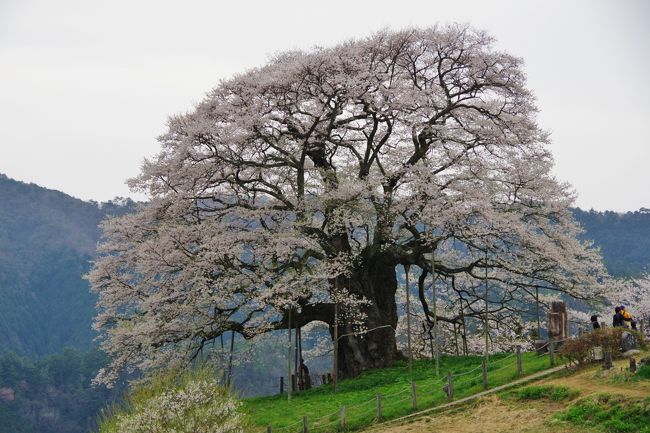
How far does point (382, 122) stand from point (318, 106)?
3.32m

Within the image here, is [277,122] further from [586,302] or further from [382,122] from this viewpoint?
[586,302]

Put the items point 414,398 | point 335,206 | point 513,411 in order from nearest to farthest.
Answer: point 513,411 → point 414,398 → point 335,206

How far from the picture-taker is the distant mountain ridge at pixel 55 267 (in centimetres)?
14888

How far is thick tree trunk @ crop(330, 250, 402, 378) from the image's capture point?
106 feet

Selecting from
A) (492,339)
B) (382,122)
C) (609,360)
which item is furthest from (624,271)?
(609,360)

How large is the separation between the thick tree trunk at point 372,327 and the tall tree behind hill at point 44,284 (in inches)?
5177

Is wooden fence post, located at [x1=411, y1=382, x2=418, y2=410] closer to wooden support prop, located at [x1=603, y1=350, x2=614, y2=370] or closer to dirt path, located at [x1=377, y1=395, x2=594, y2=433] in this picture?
dirt path, located at [x1=377, y1=395, x2=594, y2=433]

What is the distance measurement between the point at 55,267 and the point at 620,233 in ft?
438

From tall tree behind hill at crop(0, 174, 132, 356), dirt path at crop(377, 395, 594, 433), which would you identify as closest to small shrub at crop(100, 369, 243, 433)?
dirt path at crop(377, 395, 594, 433)

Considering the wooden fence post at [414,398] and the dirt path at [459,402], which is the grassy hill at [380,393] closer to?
the wooden fence post at [414,398]

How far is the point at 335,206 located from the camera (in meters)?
31.1

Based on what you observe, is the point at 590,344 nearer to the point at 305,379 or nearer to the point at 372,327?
the point at 372,327

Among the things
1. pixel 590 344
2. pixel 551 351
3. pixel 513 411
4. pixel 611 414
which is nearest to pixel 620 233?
pixel 551 351

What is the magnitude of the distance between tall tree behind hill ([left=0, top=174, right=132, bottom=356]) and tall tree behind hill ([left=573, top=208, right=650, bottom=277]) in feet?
351
